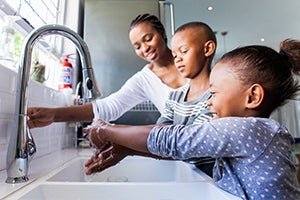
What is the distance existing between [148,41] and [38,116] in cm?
61

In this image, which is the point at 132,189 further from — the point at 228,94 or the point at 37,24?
the point at 37,24

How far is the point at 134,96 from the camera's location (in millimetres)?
1336

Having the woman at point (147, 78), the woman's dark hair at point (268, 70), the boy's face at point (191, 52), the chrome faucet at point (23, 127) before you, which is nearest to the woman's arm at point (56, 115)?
the woman at point (147, 78)

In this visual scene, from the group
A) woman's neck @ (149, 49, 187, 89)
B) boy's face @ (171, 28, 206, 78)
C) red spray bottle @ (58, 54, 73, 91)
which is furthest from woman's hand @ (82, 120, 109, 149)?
red spray bottle @ (58, 54, 73, 91)

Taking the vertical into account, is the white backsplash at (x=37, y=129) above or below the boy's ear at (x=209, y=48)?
below

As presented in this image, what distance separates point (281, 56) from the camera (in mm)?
622

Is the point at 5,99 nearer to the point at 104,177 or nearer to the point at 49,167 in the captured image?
the point at 49,167

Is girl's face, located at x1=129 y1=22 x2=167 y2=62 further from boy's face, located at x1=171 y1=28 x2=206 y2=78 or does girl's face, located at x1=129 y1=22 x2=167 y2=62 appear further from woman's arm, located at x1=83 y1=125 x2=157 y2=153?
woman's arm, located at x1=83 y1=125 x2=157 y2=153

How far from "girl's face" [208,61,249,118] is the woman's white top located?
1.86 ft

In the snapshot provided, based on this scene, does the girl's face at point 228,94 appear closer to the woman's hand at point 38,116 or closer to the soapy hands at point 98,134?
the soapy hands at point 98,134

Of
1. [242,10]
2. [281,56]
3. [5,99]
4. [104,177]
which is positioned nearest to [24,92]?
[5,99]

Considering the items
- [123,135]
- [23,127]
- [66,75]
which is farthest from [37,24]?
[123,135]

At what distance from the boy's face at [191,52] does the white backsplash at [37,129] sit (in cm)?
55

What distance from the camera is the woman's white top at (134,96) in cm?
121
